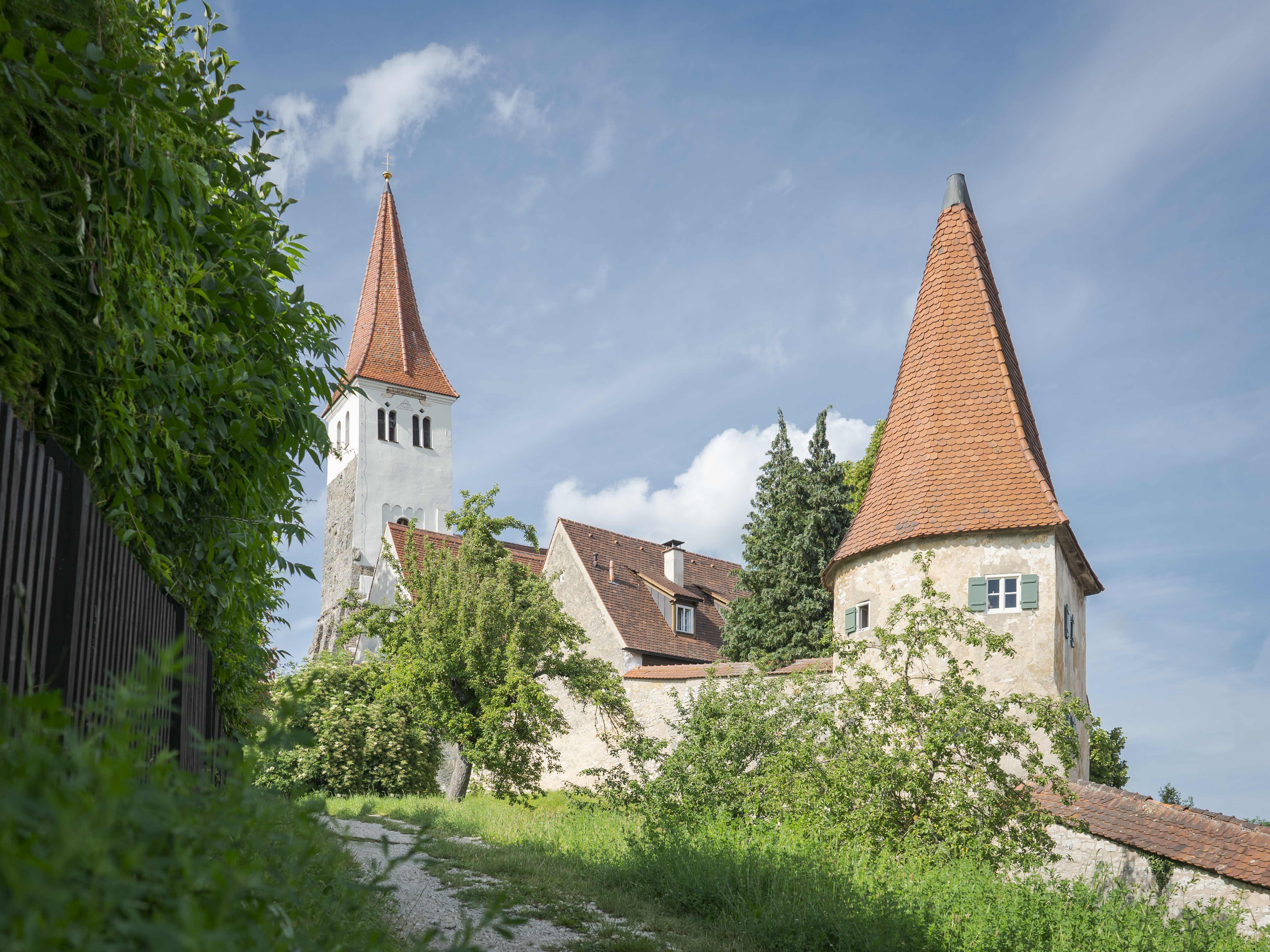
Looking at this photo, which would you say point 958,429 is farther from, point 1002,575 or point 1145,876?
point 1145,876

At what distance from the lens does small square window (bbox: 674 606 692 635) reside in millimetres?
30828

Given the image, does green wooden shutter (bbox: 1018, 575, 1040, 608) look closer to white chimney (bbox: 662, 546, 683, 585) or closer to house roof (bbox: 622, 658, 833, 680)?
house roof (bbox: 622, 658, 833, 680)

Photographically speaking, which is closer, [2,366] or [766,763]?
[2,366]

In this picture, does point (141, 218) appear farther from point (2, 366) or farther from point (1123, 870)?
point (1123, 870)

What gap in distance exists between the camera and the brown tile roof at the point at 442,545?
2881cm

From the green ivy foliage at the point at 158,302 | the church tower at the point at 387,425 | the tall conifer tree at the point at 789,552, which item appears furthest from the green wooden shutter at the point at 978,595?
the church tower at the point at 387,425

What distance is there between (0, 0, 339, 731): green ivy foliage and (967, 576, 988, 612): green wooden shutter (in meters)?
12.3

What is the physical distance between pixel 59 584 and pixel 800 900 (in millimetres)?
7103

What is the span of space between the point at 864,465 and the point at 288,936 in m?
29.0

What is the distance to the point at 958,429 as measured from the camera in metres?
17.4

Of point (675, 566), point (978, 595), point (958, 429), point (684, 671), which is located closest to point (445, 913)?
point (978, 595)

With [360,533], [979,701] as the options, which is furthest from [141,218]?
[360,533]

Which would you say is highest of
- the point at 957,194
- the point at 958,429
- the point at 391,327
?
the point at 391,327

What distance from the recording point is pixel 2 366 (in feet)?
9.98
